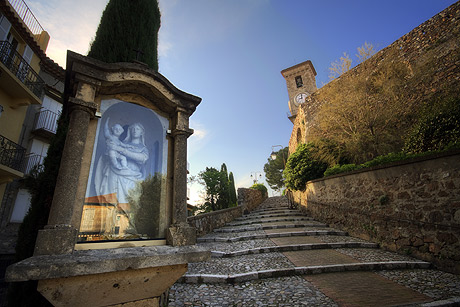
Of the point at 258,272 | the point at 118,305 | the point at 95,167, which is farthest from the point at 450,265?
the point at 95,167

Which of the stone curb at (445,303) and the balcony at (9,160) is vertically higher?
the balcony at (9,160)

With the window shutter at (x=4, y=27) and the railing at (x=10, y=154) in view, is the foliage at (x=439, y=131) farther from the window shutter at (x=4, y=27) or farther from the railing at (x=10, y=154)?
the window shutter at (x=4, y=27)

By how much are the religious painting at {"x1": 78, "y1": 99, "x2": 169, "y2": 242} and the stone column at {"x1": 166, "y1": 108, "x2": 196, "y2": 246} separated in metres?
0.17

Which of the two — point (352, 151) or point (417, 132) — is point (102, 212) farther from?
point (352, 151)

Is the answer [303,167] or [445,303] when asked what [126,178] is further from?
[303,167]

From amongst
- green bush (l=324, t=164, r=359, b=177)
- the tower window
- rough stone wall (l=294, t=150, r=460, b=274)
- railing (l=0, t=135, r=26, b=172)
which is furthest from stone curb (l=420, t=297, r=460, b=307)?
the tower window

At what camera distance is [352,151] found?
7.75 m

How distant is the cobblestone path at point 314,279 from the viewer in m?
2.67

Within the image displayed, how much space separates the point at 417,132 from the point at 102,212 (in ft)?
22.3

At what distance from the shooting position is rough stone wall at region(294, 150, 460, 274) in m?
3.71

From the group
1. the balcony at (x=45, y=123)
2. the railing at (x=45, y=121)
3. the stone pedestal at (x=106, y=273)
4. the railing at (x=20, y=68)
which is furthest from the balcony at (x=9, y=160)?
the stone pedestal at (x=106, y=273)

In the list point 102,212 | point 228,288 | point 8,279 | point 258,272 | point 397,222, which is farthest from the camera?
point 397,222

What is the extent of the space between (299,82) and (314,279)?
29325 millimetres

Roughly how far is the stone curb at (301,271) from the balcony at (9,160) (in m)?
7.27
